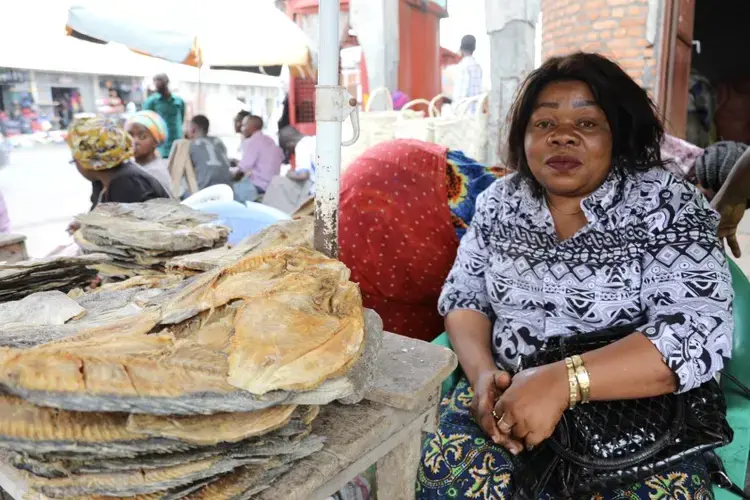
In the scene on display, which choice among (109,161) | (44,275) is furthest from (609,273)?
(109,161)

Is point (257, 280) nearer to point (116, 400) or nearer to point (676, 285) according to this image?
point (116, 400)

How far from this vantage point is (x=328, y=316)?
91cm

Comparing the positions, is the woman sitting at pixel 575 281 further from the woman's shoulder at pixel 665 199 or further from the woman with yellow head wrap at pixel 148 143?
the woman with yellow head wrap at pixel 148 143

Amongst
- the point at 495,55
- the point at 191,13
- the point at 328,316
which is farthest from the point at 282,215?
the point at 495,55

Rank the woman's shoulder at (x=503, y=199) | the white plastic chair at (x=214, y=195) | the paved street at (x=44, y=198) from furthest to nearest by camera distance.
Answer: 1. the paved street at (x=44, y=198)
2. the white plastic chair at (x=214, y=195)
3. the woman's shoulder at (x=503, y=199)

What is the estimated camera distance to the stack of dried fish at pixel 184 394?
0.75 meters

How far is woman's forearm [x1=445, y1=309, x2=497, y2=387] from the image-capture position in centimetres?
171

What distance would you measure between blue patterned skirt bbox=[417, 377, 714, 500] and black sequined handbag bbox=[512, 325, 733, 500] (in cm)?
5

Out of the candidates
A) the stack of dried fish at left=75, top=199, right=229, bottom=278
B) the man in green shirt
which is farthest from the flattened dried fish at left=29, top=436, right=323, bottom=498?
the man in green shirt

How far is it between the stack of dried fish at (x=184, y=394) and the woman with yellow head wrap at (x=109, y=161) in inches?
74.4

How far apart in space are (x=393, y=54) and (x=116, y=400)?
805 cm

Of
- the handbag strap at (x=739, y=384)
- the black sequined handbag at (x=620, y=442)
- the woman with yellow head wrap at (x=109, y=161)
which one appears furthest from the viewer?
the woman with yellow head wrap at (x=109, y=161)

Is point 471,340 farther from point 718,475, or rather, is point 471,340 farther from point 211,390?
point 211,390

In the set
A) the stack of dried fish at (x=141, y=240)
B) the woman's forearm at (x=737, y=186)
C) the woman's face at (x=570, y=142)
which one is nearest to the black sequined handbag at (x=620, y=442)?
the woman's face at (x=570, y=142)
